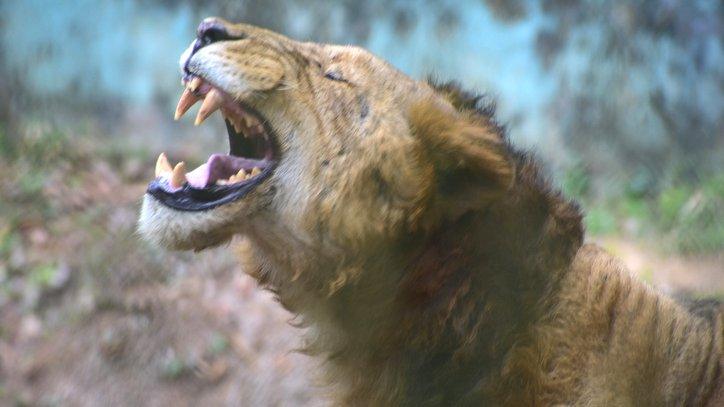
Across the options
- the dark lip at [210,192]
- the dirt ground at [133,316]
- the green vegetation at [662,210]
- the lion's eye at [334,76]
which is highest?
the green vegetation at [662,210]

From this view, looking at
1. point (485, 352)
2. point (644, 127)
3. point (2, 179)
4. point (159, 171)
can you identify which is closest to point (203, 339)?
point (2, 179)

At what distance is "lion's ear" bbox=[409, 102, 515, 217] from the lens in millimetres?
2957

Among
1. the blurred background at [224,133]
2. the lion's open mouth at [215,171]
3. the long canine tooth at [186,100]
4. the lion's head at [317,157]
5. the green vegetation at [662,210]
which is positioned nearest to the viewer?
the lion's head at [317,157]

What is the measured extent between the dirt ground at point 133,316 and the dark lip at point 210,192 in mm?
2044

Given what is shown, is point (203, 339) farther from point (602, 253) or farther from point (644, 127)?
point (644, 127)

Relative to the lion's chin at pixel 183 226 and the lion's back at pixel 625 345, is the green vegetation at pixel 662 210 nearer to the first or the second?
the lion's back at pixel 625 345

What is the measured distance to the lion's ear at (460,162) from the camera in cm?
296

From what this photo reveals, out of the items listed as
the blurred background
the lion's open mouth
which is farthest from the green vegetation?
the lion's open mouth

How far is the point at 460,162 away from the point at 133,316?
10.6ft

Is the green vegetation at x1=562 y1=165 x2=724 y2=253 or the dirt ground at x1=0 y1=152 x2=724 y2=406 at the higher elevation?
the green vegetation at x1=562 y1=165 x2=724 y2=253

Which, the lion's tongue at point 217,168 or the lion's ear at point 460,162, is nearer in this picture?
the lion's ear at point 460,162

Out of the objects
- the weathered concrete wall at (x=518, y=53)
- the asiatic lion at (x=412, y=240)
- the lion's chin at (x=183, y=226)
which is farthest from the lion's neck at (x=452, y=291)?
the weathered concrete wall at (x=518, y=53)

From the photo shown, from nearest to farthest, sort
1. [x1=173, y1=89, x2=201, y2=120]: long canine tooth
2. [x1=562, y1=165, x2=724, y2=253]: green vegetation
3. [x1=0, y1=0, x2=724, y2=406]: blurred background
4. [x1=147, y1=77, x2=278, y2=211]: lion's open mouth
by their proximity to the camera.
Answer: [x1=147, y1=77, x2=278, y2=211]: lion's open mouth < [x1=173, y1=89, x2=201, y2=120]: long canine tooth < [x1=0, y1=0, x2=724, y2=406]: blurred background < [x1=562, y1=165, x2=724, y2=253]: green vegetation

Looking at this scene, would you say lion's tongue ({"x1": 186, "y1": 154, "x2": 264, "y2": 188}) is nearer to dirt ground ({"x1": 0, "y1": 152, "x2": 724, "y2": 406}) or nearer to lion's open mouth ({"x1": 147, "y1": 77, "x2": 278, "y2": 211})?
lion's open mouth ({"x1": 147, "y1": 77, "x2": 278, "y2": 211})
